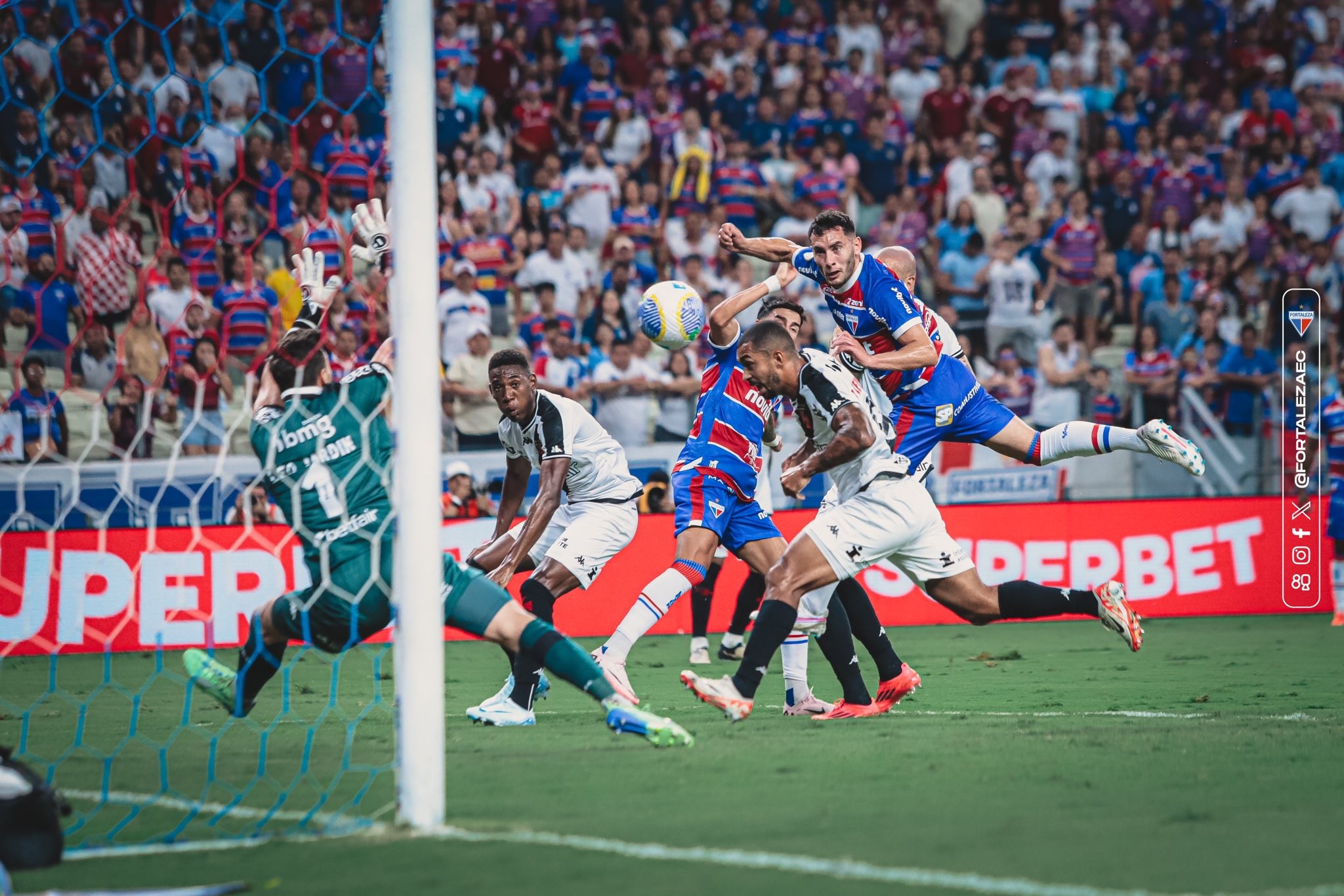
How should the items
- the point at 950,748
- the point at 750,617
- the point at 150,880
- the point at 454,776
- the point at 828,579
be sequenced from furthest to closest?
the point at 750,617 → the point at 828,579 → the point at 950,748 → the point at 454,776 → the point at 150,880

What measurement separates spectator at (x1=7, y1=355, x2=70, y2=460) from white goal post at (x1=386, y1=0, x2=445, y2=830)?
5022 mm

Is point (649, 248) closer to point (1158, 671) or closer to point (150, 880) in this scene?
point (1158, 671)


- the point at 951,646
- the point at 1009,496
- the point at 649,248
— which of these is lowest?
the point at 951,646

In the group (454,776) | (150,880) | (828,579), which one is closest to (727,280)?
(828,579)

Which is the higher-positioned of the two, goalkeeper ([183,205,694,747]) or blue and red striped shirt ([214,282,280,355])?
blue and red striped shirt ([214,282,280,355])

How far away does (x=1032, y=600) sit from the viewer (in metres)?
7.62

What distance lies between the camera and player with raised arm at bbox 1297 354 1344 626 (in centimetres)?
1369

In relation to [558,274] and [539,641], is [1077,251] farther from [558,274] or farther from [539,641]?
[539,641]

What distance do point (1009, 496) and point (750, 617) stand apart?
15.2 ft

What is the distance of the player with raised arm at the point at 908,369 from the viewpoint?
8484 mm

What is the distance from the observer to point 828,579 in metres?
7.24

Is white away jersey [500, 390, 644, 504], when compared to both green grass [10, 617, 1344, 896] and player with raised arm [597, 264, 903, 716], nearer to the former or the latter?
player with raised arm [597, 264, 903, 716]

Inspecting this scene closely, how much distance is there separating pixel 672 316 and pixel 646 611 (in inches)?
71.7

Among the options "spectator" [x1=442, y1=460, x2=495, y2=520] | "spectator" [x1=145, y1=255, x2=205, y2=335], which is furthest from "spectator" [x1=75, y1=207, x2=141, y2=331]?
"spectator" [x1=442, y1=460, x2=495, y2=520]
